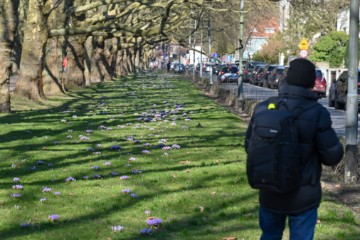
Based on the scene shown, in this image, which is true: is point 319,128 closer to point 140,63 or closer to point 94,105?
point 94,105

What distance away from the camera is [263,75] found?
204 ft

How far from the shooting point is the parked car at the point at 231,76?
65.1 m

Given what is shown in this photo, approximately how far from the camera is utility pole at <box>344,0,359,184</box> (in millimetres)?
12602

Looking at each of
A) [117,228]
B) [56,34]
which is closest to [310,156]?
[117,228]

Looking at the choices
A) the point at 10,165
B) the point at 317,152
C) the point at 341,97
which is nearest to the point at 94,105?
the point at 341,97

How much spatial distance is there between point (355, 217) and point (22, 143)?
9.30 metres

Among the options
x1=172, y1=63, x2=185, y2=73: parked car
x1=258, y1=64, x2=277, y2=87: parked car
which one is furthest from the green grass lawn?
x1=172, y1=63, x2=185, y2=73: parked car

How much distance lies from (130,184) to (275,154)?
6.28 metres

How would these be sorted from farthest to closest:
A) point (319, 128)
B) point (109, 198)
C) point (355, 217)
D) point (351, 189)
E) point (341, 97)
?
1. point (341, 97)
2. point (351, 189)
3. point (109, 198)
4. point (355, 217)
5. point (319, 128)

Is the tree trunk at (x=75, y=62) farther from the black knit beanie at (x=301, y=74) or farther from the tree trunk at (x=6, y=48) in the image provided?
the black knit beanie at (x=301, y=74)

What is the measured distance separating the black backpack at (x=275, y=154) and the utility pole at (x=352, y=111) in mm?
7213

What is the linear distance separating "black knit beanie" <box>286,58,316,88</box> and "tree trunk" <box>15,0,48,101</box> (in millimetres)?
25751

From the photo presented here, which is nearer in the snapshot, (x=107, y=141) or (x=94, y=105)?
(x=107, y=141)

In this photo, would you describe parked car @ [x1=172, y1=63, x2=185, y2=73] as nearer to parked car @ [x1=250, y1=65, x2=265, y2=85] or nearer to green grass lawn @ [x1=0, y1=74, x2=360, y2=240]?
parked car @ [x1=250, y1=65, x2=265, y2=85]
